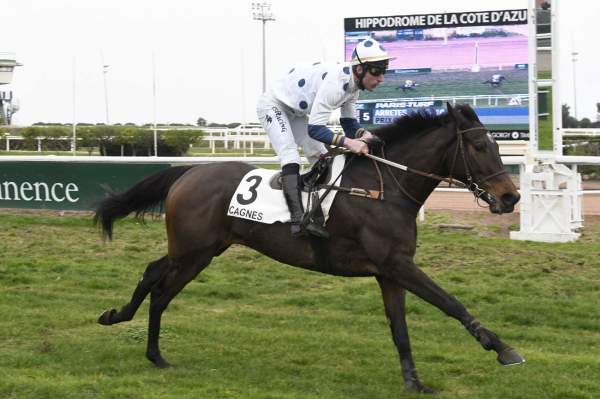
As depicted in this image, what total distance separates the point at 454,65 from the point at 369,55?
1787cm

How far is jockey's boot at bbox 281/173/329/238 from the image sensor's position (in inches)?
227

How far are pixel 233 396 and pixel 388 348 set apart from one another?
1.66 meters

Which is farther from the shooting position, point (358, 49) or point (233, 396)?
point (358, 49)

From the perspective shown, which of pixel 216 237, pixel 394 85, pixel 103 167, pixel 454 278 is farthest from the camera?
pixel 394 85

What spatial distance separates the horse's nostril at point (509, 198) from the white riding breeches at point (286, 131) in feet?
4.67

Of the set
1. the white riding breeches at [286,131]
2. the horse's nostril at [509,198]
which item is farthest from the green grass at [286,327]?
the white riding breeches at [286,131]

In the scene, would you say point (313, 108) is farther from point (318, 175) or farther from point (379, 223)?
point (379, 223)

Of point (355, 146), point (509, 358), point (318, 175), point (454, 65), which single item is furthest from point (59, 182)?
point (454, 65)

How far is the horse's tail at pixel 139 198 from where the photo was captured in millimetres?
6762

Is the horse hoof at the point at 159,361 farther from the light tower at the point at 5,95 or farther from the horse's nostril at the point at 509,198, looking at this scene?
the light tower at the point at 5,95

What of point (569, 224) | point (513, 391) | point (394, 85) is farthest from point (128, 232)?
point (394, 85)

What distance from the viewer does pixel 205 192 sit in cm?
629

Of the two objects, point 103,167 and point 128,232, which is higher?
point 103,167

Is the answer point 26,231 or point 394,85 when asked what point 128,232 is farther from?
point 394,85
